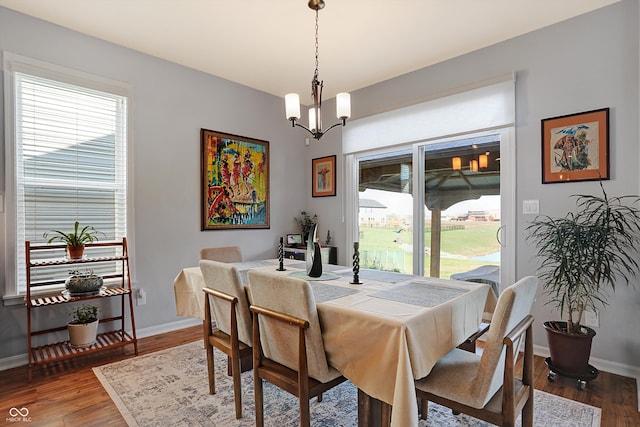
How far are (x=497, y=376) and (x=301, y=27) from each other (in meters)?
2.82

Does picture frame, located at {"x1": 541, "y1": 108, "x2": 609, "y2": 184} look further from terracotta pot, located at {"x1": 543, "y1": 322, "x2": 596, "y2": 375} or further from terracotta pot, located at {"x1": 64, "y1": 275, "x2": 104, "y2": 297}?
terracotta pot, located at {"x1": 64, "y1": 275, "x2": 104, "y2": 297}

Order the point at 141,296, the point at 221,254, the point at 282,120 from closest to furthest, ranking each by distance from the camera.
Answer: the point at 221,254
the point at 141,296
the point at 282,120

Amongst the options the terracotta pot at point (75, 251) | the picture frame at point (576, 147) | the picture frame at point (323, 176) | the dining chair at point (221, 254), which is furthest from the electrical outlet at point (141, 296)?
the picture frame at point (576, 147)

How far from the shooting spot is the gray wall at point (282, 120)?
2543 millimetres

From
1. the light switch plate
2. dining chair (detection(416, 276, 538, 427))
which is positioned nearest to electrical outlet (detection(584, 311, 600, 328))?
the light switch plate

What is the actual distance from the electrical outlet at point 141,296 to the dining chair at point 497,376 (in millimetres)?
2807

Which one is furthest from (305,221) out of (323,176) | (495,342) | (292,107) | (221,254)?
(495,342)

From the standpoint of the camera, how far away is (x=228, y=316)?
2.07m

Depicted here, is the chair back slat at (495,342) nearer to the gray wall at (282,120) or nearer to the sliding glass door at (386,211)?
the gray wall at (282,120)

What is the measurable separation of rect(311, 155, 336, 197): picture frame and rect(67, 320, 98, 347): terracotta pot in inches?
116

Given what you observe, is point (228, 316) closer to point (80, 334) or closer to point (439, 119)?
point (80, 334)

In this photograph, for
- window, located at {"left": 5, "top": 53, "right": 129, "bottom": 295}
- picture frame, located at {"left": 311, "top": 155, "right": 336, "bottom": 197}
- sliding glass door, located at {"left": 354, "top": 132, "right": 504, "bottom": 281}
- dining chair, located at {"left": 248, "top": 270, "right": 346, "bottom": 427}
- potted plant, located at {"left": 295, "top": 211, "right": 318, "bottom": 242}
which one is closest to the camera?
dining chair, located at {"left": 248, "top": 270, "right": 346, "bottom": 427}

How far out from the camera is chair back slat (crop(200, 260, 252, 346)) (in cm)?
194

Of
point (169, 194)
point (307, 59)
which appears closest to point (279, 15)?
point (307, 59)
